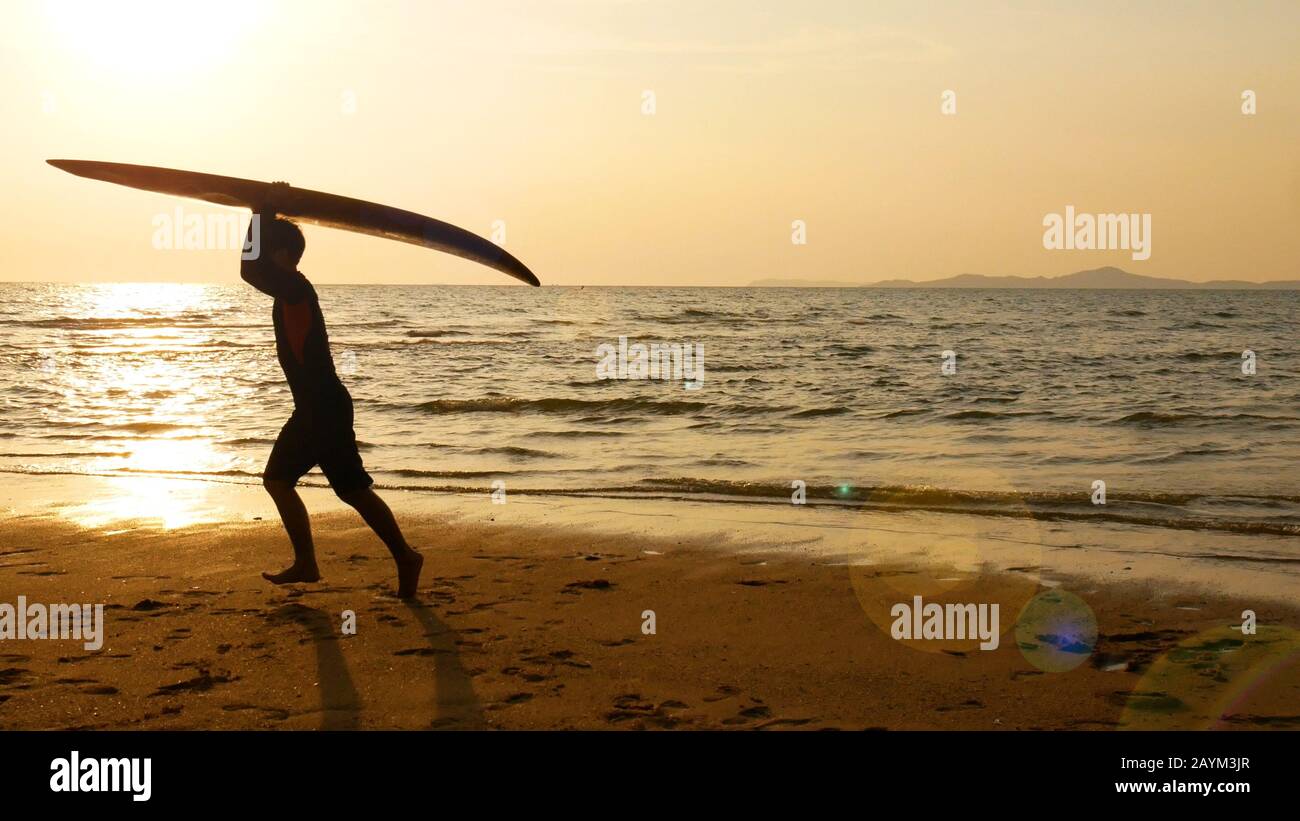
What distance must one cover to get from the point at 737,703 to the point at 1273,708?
6.66ft

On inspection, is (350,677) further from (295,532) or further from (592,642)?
(295,532)

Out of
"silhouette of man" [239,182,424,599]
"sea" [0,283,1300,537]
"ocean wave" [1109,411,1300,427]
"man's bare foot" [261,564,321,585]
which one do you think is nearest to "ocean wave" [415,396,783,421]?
"sea" [0,283,1300,537]

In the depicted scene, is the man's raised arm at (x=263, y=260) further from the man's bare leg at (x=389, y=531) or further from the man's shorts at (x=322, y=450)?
the man's bare leg at (x=389, y=531)

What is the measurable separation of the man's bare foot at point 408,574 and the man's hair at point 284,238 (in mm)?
1599

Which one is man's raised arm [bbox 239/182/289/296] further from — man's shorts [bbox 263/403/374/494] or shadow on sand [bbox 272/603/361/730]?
shadow on sand [bbox 272/603/361/730]

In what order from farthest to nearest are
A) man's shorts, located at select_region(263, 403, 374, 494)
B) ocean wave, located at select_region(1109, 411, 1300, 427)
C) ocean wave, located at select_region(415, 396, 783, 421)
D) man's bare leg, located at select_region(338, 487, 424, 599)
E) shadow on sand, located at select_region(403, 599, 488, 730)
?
ocean wave, located at select_region(415, 396, 783, 421) → ocean wave, located at select_region(1109, 411, 1300, 427) → man's bare leg, located at select_region(338, 487, 424, 599) → man's shorts, located at select_region(263, 403, 374, 494) → shadow on sand, located at select_region(403, 599, 488, 730)

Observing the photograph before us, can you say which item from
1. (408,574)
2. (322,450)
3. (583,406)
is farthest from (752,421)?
(322,450)

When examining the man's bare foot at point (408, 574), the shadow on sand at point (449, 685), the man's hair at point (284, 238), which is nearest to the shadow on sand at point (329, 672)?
the shadow on sand at point (449, 685)

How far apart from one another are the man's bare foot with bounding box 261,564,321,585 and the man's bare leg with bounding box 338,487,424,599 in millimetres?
448

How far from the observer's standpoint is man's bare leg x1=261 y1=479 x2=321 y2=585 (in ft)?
19.0

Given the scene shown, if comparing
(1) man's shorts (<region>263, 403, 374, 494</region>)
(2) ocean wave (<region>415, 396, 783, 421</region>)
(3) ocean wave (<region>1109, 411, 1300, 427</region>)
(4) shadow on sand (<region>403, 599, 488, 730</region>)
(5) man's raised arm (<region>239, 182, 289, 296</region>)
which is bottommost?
(4) shadow on sand (<region>403, 599, 488, 730</region>)

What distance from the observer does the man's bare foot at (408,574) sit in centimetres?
592

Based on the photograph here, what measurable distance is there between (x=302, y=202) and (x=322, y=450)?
48.2 inches
